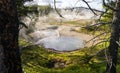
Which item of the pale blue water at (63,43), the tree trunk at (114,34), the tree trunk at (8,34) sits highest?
the tree trunk at (8,34)

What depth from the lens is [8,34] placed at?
3.55m

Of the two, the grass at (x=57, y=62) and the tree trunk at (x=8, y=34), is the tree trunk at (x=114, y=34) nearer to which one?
the tree trunk at (x=8, y=34)

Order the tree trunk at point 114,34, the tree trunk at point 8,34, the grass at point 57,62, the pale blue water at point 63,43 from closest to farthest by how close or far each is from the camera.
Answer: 1. the tree trunk at point 8,34
2. the tree trunk at point 114,34
3. the grass at point 57,62
4. the pale blue water at point 63,43

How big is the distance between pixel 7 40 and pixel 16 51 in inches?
9.9

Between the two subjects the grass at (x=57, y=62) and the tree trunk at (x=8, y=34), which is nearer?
the tree trunk at (x=8, y=34)

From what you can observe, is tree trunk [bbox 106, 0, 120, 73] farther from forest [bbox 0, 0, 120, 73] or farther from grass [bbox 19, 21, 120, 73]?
grass [bbox 19, 21, 120, 73]

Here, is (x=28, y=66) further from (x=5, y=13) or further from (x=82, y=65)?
(x=5, y=13)

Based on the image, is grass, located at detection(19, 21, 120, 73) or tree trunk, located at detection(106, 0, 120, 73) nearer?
tree trunk, located at detection(106, 0, 120, 73)

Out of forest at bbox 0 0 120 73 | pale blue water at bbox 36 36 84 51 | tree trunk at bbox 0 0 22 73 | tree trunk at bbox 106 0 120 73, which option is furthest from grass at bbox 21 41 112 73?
tree trunk at bbox 0 0 22 73

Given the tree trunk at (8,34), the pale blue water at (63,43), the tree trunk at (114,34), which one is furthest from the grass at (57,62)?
the tree trunk at (8,34)

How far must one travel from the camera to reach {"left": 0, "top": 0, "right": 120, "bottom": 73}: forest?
3584 mm

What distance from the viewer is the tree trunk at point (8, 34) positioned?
3498 mm

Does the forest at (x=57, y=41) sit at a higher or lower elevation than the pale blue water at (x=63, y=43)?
higher

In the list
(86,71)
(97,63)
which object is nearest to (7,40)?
(86,71)
